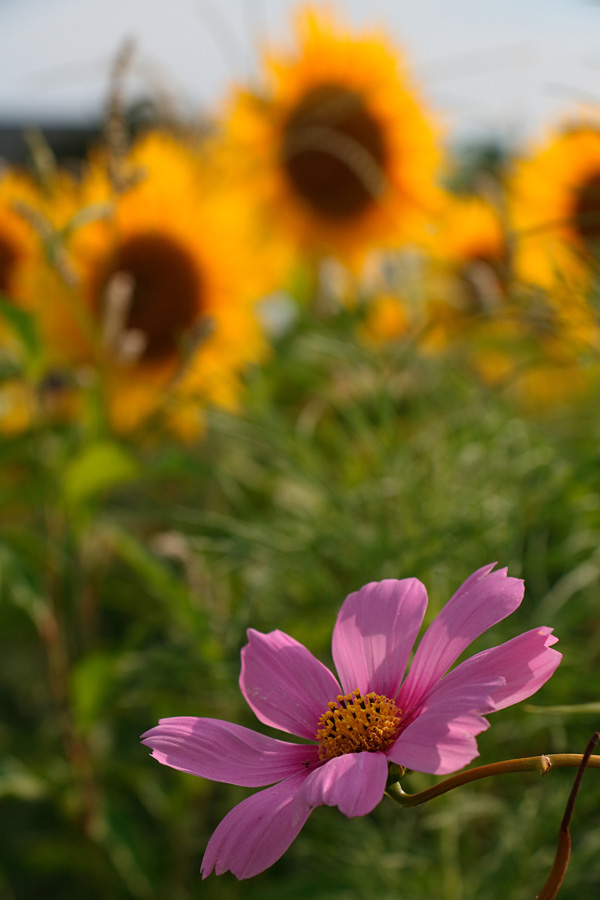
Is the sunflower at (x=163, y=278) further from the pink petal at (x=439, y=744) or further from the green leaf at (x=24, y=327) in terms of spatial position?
the pink petal at (x=439, y=744)

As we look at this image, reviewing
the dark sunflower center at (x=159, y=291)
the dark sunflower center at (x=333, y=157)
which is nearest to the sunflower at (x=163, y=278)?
the dark sunflower center at (x=159, y=291)

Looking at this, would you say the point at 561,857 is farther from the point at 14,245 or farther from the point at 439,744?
the point at 14,245

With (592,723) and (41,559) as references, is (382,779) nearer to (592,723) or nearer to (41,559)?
(592,723)

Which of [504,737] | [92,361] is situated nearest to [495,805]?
[504,737]

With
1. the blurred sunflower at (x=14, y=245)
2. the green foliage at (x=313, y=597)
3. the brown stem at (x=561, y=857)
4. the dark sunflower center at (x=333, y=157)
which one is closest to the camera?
the brown stem at (x=561, y=857)

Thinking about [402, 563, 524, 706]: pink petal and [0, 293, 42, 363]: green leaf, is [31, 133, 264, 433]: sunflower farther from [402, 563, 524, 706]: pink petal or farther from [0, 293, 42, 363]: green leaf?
[402, 563, 524, 706]: pink petal
